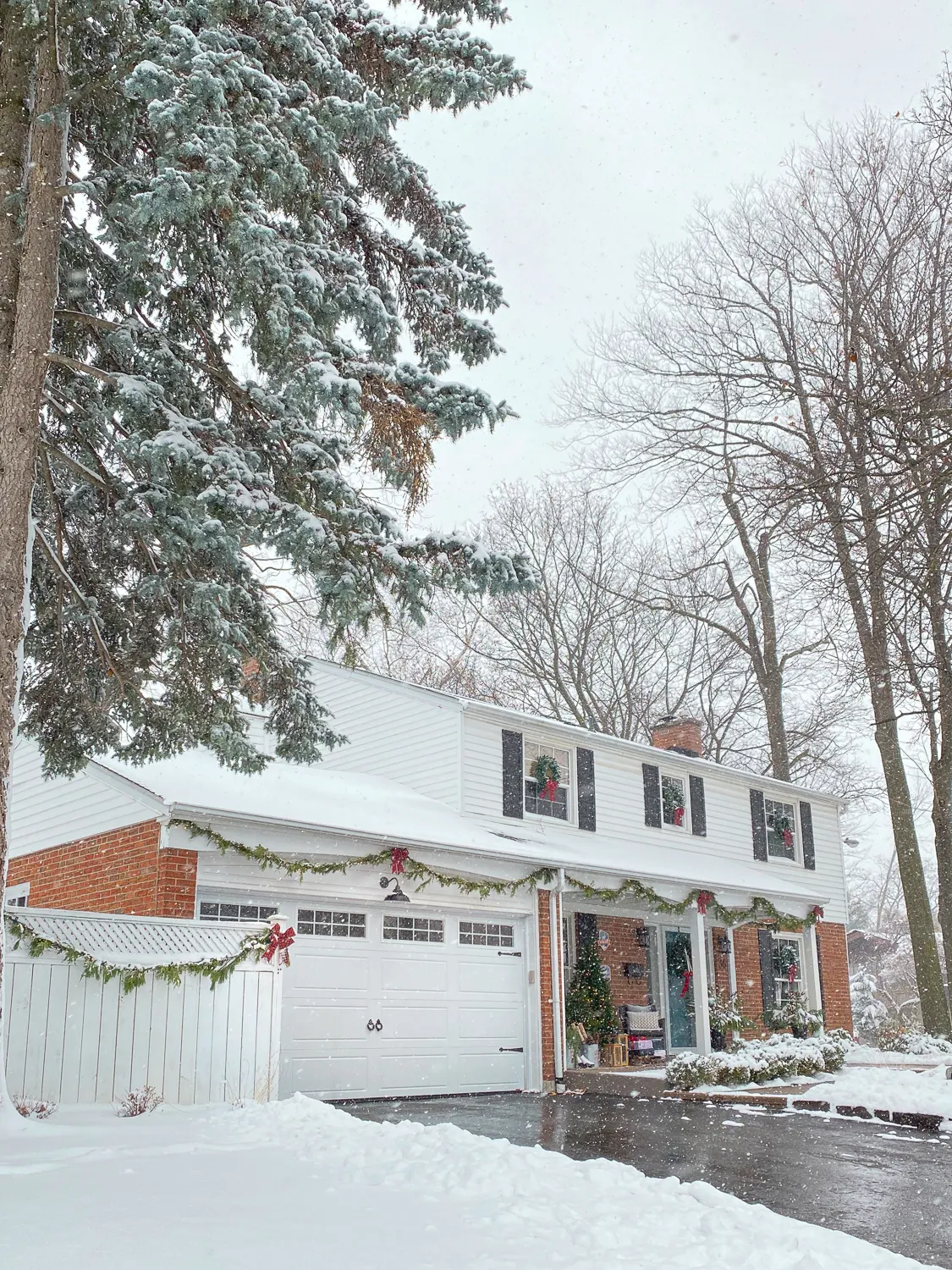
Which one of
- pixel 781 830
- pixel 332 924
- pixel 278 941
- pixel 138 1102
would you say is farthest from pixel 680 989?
pixel 138 1102

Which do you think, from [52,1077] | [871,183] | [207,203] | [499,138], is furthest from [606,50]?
[52,1077]

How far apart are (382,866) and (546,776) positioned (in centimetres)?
497

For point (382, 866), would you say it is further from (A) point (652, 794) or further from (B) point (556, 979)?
(A) point (652, 794)

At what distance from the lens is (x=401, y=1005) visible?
12609 mm

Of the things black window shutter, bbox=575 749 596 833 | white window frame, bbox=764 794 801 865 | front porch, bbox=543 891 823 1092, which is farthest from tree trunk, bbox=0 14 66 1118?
white window frame, bbox=764 794 801 865

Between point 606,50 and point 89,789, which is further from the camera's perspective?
point 89,789

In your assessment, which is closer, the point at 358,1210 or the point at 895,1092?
the point at 358,1210

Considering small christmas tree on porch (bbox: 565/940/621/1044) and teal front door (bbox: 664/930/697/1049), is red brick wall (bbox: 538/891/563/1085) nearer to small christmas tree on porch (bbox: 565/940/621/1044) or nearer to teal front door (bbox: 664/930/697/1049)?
small christmas tree on porch (bbox: 565/940/621/1044)

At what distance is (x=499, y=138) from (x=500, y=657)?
738 inches

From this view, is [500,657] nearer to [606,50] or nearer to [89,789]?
[89,789]

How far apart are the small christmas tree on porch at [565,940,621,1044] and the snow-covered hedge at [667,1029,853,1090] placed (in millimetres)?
1879

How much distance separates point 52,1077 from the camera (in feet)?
25.0

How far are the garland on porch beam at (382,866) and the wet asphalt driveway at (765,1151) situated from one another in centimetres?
245

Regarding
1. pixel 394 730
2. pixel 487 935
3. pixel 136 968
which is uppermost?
pixel 394 730
